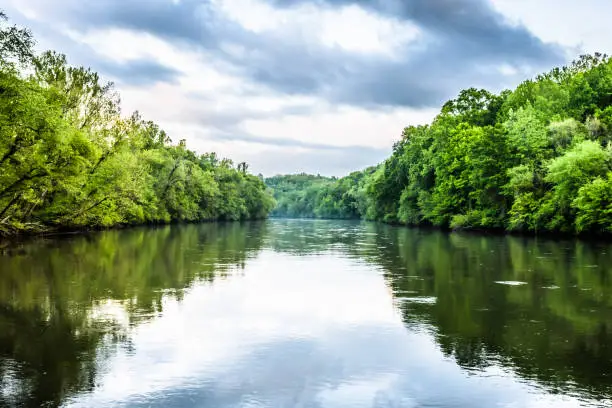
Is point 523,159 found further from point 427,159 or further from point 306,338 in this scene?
point 306,338

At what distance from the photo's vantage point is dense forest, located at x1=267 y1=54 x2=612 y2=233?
46062mm

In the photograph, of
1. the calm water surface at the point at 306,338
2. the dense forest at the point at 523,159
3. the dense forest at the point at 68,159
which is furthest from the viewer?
the dense forest at the point at 523,159

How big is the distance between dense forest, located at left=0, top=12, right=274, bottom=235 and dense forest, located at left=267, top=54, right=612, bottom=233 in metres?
35.7

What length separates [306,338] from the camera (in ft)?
44.0

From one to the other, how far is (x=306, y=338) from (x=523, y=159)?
163 feet

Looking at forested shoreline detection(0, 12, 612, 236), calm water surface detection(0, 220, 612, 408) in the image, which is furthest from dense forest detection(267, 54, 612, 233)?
calm water surface detection(0, 220, 612, 408)

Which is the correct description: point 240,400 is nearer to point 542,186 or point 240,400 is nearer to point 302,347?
point 302,347

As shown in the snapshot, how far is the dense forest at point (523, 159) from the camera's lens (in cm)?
4606

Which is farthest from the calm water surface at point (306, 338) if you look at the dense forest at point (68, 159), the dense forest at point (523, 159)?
the dense forest at point (523, 159)

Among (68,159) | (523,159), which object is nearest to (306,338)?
(68,159)

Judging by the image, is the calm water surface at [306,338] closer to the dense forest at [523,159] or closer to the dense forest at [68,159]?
the dense forest at [68,159]

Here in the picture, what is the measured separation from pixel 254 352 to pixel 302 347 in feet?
3.56

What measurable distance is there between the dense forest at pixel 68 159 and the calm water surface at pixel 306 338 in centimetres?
916

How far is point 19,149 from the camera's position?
105ft
